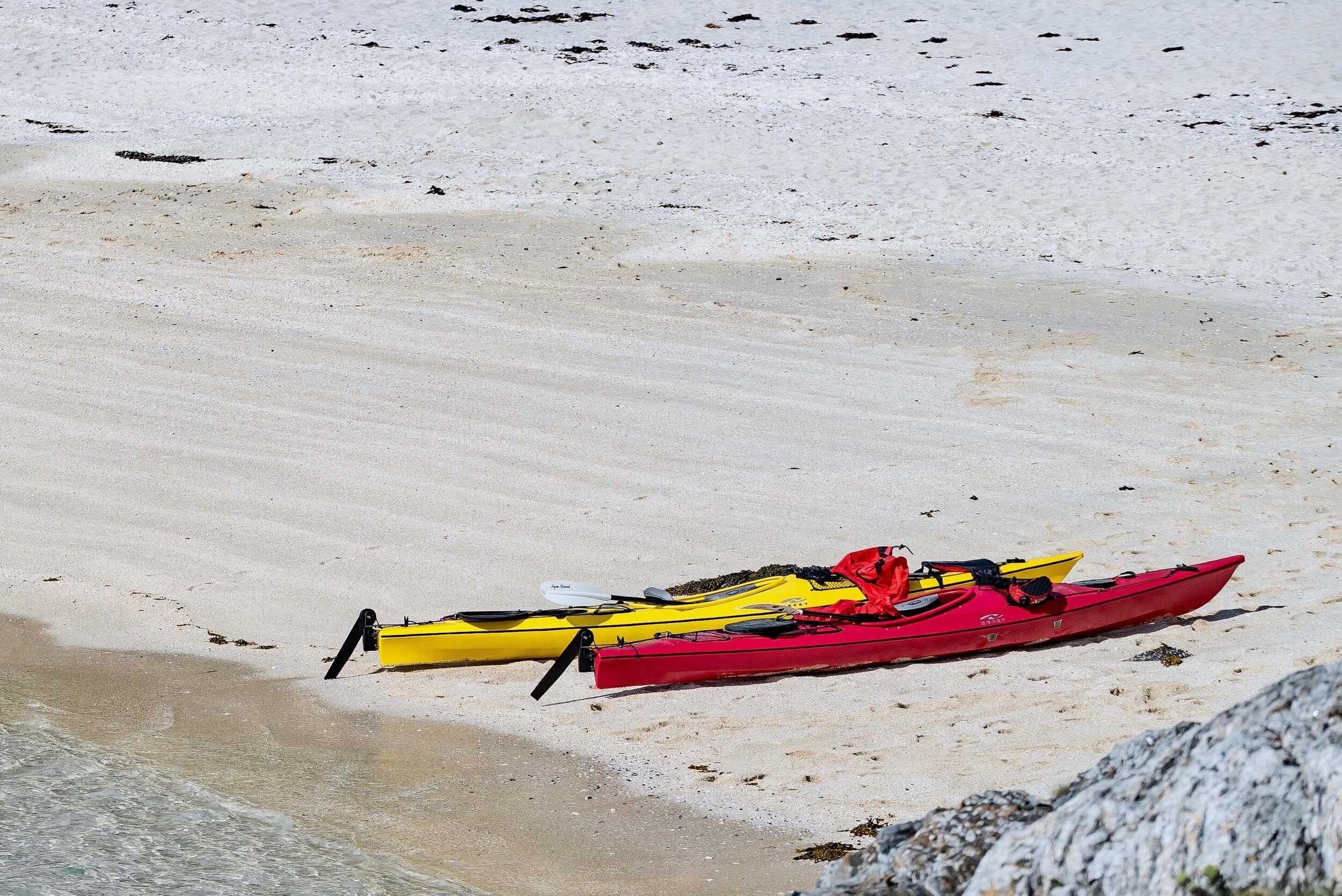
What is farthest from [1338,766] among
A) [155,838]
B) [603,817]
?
[155,838]

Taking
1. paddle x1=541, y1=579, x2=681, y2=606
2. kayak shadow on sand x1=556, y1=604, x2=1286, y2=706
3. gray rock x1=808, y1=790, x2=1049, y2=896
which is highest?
gray rock x1=808, y1=790, x2=1049, y2=896

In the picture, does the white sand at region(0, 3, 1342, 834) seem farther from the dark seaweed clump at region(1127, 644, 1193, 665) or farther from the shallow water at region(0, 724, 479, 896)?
the shallow water at region(0, 724, 479, 896)

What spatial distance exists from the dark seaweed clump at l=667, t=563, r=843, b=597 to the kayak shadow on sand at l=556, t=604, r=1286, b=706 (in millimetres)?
652

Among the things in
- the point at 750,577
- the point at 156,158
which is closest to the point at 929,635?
the point at 750,577

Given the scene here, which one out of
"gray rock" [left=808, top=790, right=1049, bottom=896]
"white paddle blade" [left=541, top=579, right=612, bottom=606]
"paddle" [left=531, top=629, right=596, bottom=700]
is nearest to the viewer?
"gray rock" [left=808, top=790, right=1049, bottom=896]

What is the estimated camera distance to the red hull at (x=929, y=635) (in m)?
7.57

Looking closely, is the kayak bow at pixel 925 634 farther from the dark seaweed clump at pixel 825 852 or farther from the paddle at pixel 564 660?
the dark seaweed clump at pixel 825 852

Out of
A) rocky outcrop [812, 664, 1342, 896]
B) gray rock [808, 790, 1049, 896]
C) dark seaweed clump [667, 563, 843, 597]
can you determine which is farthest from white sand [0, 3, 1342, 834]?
rocky outcrop [812, 664, 1342, 896]

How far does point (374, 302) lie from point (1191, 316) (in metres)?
7.82

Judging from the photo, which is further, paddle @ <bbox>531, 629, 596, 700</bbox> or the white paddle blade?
the white paddle blade

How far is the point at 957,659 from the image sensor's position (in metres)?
7.88

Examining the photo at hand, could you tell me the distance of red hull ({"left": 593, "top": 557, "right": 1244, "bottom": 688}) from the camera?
7570 millimetres

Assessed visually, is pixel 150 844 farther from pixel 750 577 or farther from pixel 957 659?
pixel 957 659

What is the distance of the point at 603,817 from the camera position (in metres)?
6.29
